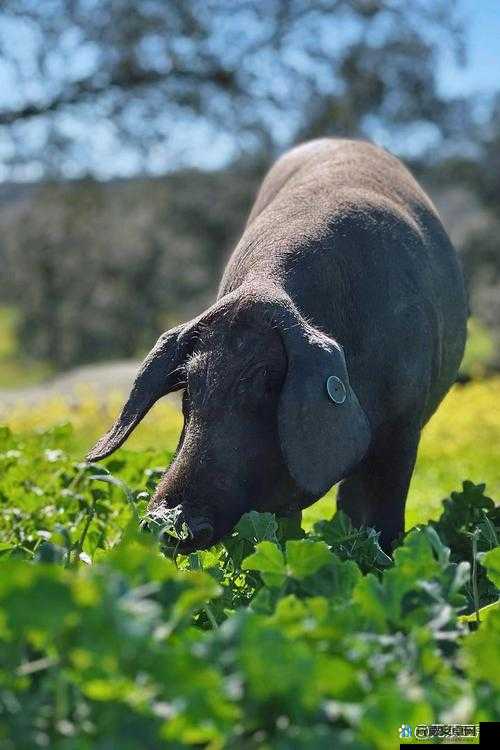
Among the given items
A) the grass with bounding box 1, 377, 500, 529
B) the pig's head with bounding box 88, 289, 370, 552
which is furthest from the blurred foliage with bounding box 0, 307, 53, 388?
the pig's head with bounding box 88, 289, 370, 552

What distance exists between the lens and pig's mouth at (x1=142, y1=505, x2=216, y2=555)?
3.71 metres

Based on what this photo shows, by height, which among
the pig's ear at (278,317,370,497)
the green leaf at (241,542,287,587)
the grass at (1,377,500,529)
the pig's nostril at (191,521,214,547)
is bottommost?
the green leaf at (241,542,287,587)

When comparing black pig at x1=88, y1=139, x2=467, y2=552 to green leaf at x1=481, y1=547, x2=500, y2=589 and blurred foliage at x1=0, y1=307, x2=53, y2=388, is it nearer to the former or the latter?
green leaf at x1=481, y1=547, x2=500, y2=589

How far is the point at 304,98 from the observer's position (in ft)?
67.7

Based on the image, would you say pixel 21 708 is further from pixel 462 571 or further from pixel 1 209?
pixel 1 209

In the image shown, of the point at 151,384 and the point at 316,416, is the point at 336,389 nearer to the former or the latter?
the point at 316,416

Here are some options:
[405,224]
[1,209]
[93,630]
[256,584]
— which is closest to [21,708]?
[93,630]

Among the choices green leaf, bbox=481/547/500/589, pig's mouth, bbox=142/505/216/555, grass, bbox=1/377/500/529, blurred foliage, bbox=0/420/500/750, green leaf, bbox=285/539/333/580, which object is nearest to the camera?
blurred foliage, bbox=0/420/500/750

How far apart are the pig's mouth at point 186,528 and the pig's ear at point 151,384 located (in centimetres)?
59

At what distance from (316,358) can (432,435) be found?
25.5ft

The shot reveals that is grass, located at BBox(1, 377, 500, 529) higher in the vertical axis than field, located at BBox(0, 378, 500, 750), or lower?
higher


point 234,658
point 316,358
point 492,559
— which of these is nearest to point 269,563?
point 492,559

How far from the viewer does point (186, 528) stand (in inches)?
145

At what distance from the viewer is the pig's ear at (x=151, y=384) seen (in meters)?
4.37
